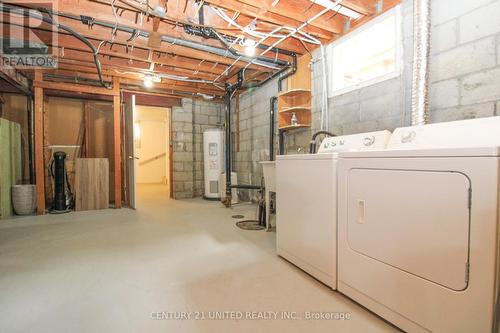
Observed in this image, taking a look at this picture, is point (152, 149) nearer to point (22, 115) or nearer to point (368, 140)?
point (22, 115)

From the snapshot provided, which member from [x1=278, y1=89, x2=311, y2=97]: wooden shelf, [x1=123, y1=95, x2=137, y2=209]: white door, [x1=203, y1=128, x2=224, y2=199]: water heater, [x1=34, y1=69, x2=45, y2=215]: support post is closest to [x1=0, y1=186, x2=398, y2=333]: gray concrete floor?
[x1=34, y1=69, x2=45, y2=215]: support post

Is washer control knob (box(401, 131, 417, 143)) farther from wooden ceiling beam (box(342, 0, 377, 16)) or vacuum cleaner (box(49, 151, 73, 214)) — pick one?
vacuum cleaner (box(49, 151, 73, 214))

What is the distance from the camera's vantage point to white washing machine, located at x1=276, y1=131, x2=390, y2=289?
1511mm

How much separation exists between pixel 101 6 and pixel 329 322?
318cm

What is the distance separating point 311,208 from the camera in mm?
1661

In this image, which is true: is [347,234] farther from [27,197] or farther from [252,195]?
[27,197]

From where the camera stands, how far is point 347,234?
140 cm

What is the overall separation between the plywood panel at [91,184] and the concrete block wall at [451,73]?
409 cm

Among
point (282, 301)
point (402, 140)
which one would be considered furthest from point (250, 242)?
point (402, 140)

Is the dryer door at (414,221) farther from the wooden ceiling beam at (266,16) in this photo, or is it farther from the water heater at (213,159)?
the water heater at (213,159)

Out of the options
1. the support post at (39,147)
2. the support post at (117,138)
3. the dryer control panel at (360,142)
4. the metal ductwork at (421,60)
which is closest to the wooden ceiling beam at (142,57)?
the support post at (117,138)

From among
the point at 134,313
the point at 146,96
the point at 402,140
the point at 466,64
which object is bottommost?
the point at 134,313

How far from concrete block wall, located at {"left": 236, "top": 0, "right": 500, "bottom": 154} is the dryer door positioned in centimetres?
103

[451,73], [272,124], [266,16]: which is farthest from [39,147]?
[451,73]
